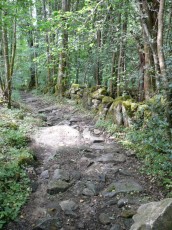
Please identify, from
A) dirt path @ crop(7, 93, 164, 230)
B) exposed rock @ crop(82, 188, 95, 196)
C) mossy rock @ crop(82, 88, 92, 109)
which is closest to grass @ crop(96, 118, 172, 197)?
dirt path @ crop(7, 93, 164, 230)

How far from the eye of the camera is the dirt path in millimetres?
3436

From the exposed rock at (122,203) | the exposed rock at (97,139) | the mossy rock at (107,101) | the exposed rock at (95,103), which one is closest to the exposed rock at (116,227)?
the exposed rock at (122,203)

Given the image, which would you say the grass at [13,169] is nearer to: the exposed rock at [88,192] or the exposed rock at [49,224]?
the exposed rock at [49,224]

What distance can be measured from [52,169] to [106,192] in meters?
1.56

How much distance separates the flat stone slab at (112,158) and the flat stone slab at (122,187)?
95 centimetres

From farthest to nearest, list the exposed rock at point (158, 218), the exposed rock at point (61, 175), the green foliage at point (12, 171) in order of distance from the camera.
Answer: the exposed rock at point (61, 175) < the green foliage at point (12, 171) < the exposed rock at point (158, 218)

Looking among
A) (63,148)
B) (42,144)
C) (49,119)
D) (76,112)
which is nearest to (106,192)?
(63,148)

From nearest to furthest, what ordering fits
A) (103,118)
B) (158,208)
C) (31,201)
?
(158,208), (31,201), (103,118)

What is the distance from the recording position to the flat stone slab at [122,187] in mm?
4102

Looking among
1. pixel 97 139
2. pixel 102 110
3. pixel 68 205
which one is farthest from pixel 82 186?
pixel 102 110

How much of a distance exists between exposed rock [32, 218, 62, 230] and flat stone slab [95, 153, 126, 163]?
2287mm

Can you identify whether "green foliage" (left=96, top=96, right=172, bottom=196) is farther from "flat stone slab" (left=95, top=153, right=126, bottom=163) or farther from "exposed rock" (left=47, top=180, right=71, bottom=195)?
"exposed rock" (left=47, top=180, right=71, bottom=195)

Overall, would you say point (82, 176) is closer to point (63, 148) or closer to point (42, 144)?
point (63, 148)

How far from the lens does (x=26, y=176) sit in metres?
4.57
